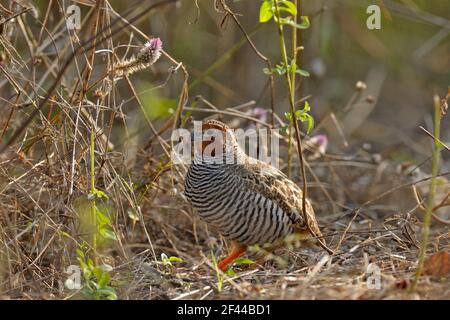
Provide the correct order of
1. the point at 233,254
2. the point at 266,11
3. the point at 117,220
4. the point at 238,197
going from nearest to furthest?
the point at 266,11, the point at 117,220, the point at 238,197, the point at 233,254

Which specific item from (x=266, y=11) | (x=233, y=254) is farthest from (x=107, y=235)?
(x=266, y=11)

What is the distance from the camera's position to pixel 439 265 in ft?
12.9

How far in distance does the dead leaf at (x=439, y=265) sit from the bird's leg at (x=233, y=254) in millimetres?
1359

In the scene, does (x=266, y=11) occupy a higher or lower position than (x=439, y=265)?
higher

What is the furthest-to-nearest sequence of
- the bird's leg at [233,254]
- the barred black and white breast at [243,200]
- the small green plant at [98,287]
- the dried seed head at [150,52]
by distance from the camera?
1. the bird's leg at [233,254]
2. the barred black and white breast at [243,200]
3. the dried seed head at [150,52]
4. the small green plant at [98,287]

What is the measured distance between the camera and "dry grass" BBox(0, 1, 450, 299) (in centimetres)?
396

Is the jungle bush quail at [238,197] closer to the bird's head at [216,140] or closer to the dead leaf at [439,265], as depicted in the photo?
the bird's head at [216,140]

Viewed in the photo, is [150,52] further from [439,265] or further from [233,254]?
[439,265]

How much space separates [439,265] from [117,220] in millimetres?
1806

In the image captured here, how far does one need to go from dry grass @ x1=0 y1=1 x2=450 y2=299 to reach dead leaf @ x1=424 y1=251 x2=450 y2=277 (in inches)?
1.5

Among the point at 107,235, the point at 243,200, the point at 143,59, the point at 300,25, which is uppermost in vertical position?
the point at 300,25

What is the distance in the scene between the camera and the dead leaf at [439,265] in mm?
3939

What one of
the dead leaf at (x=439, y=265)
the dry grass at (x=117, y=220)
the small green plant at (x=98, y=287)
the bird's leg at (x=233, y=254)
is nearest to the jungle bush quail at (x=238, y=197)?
the bird's leg at (x=233, y=254)

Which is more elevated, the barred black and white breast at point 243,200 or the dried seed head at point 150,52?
the dried seed head at point 150,52
